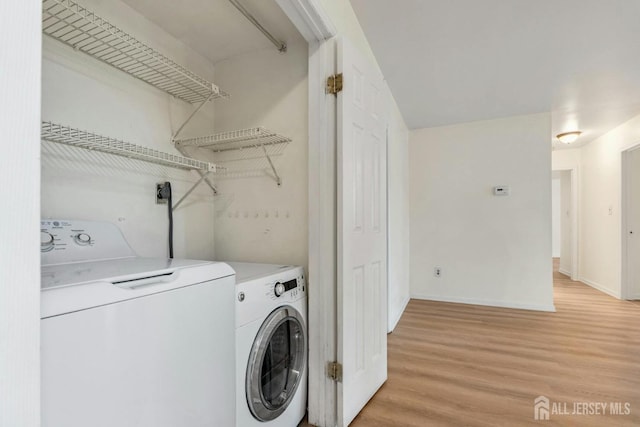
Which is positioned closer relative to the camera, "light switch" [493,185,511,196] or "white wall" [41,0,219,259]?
"white wall" [41,0,219,259]

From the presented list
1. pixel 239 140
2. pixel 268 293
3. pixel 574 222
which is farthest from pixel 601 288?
pixel 239 140

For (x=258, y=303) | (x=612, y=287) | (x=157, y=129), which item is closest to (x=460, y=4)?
(x=157, y=129)

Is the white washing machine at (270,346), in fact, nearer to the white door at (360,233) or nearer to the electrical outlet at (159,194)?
the white door at (360,233)

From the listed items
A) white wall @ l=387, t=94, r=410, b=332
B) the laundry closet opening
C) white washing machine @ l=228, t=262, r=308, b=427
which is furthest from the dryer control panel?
white wall @ l=387, t=94, r=410, b=332

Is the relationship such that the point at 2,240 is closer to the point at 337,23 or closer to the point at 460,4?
the point at 337,23

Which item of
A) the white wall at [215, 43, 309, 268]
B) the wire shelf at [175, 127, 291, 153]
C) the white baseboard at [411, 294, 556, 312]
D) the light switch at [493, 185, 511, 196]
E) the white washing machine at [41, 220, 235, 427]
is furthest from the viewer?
the light switch at [493, 185, 511, 196]

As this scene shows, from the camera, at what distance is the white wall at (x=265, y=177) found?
185 cm

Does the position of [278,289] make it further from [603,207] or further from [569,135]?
[603,207]

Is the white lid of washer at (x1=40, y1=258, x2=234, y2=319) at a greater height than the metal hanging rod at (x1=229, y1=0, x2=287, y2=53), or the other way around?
the metal hanging rod at (x1=229, y1=0, x2=287, y2=53)

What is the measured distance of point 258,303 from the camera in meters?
1.32

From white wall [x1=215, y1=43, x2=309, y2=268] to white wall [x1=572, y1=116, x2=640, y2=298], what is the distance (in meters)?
4.39

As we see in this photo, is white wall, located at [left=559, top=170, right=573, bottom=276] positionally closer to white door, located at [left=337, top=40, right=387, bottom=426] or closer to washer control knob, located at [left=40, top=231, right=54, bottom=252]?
white door, located at [left=337, top=40, right=387, bottom=426]

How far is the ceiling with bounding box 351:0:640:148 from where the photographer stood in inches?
76.2

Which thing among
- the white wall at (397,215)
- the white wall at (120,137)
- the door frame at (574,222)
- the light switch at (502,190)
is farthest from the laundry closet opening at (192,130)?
the door frame at (574,222)
